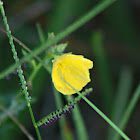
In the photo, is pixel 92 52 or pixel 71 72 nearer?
pixel 71 72

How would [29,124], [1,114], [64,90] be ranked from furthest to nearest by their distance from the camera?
[29,124]
[1,114]
[64,90]

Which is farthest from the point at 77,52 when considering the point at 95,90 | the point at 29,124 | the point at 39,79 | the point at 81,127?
the point at 81,127

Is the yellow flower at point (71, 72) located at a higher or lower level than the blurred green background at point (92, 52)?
lower

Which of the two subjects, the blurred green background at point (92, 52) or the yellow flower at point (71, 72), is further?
the blurred green background at point (92, 52)

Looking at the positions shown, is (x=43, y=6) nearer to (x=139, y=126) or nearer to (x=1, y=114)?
(x=1, y=114)

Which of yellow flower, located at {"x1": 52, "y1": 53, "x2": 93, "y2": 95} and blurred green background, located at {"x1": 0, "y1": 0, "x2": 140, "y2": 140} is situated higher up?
blurred green background, located at {"x1": 0, "y1": 0, "x2": 140, "y2": 140}
